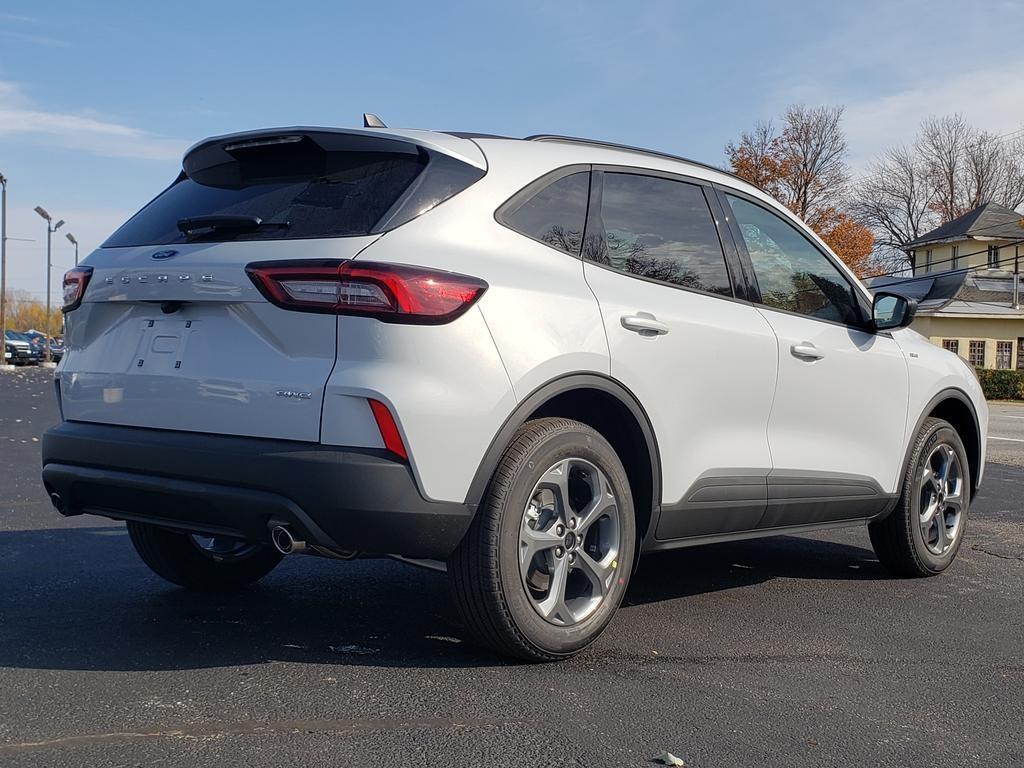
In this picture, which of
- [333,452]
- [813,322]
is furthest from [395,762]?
[813,322]

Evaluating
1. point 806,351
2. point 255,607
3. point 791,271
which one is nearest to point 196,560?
point 255,607

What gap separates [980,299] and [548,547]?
181ft

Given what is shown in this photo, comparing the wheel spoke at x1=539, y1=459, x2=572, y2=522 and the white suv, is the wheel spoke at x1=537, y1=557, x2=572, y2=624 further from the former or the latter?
the wheel spoke at x1=539, y1=459, x2=572, y2=522

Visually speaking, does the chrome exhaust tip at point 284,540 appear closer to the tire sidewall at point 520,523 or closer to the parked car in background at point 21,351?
the tire sidewall at point 520,523

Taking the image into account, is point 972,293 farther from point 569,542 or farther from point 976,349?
point 569,542

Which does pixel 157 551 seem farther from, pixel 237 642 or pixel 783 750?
pixel 783 750

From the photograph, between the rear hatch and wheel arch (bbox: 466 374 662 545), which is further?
wheel arch (bbox: 466 374 662 545)

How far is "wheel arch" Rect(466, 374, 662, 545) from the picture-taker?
3809 mm

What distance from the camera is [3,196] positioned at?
163ft

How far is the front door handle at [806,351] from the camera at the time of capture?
4.96 m

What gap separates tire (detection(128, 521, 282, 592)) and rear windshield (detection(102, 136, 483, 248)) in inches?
52.1

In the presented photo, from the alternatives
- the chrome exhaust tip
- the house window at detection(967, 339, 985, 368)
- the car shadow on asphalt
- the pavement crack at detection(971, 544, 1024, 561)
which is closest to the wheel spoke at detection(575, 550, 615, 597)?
the car shadow on asphalt

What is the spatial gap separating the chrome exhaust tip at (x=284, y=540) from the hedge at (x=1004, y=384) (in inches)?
1669

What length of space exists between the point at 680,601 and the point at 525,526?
5.33ft
